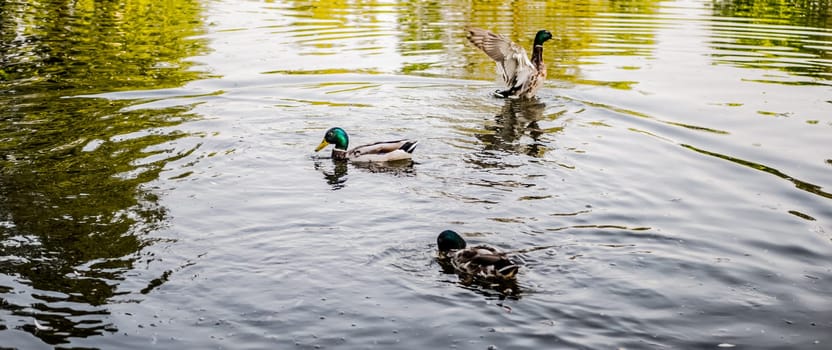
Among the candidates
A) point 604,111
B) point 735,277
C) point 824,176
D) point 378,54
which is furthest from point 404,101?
point 735,277

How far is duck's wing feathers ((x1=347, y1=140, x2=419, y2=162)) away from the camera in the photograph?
1193 centimetres

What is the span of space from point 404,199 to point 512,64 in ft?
20.7

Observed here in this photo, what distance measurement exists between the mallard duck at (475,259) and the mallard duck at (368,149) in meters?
3.39

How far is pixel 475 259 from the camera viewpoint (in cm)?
812

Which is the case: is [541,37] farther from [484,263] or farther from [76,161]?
[484,263]

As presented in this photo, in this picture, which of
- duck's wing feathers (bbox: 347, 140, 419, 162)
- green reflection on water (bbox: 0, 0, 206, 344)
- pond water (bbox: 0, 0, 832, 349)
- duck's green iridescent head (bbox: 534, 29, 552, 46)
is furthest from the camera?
duck's green iridescent head (bbox: 534, 29, 552, 46)

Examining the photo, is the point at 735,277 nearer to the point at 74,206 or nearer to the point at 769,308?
the point at 769,308

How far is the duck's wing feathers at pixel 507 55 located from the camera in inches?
626

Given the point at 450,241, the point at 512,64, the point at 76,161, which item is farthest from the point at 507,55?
the point at 450,241

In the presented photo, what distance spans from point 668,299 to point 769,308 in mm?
823

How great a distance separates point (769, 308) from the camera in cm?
761

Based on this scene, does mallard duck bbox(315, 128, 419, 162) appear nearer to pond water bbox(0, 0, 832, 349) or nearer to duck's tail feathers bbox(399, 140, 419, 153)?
duck's tail feathers bbox(399, 140, 419, 153)

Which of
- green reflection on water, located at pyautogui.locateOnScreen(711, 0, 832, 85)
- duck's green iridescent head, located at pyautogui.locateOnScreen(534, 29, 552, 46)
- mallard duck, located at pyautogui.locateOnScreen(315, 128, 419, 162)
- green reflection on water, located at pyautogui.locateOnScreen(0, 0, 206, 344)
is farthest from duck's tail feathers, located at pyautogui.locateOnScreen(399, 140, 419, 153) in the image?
green reflection on water, located at pyautogui.locateOnScreen(711, 0, 832, 85)

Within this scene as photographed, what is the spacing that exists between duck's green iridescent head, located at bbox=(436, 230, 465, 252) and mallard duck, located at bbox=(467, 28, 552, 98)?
775 cm
